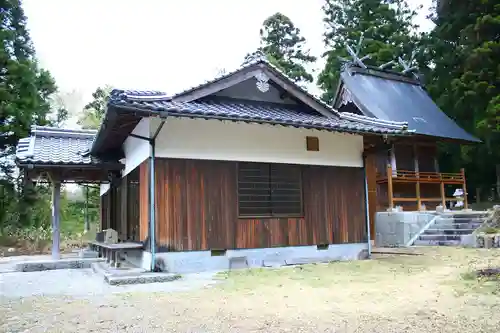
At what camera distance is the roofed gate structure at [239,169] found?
26.3ft

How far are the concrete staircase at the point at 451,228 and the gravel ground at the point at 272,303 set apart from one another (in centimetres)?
395

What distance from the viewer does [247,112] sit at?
27.7ft

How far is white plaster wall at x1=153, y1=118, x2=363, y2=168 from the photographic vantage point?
8.27m

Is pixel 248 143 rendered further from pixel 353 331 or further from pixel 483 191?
pixel 483 191

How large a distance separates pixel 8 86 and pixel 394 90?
15.8 m

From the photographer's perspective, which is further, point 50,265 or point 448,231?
point 448,231

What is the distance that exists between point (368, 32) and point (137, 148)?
19523 mm

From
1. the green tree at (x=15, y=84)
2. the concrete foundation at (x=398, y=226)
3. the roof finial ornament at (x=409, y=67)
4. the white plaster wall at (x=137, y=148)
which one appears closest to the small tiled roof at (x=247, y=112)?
the white plaster wall at (x=137, y=148)

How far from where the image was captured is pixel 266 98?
9867mm

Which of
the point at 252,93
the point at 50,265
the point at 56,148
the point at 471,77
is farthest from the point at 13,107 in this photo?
the point at 471,77

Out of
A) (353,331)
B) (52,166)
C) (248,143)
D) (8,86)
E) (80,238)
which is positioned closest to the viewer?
(353,331)

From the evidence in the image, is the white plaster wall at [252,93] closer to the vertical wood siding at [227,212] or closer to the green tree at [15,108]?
the vertical wood siding at [227,212]

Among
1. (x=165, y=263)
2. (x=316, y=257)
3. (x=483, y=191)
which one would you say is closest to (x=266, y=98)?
(x=316, y=257)

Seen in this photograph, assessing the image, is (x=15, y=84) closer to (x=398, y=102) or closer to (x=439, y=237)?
(x=398, y=102)
